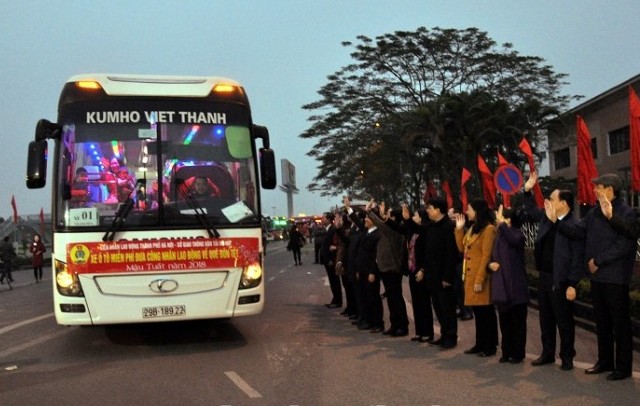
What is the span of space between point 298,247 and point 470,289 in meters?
19.2

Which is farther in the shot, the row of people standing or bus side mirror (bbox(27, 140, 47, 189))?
the row of people standing

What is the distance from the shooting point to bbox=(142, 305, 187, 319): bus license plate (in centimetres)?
719

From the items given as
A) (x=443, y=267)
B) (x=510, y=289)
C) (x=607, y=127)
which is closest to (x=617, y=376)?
(x=510, y=289)

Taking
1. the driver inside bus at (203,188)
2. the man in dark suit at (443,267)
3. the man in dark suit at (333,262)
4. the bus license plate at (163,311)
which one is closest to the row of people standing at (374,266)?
the man in dark suit at (443,267)

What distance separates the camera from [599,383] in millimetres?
5801

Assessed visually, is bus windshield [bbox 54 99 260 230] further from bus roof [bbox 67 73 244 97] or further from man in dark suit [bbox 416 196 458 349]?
man in dark suit [bbox 416 196 458 349]

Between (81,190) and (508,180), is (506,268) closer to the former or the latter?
(81,190)

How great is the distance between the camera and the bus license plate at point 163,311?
23.6 feet

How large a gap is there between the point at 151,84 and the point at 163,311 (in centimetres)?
283

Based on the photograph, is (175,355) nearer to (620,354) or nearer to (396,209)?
(396,209)

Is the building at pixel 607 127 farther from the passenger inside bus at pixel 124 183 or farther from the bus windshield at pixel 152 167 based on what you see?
the passenger inside bus at pixel 124 183

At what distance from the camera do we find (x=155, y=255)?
23.6 ft

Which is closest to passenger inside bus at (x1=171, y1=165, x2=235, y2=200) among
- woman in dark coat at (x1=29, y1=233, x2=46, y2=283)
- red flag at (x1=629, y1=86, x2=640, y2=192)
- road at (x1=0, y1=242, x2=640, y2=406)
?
road at (x1=0, y1=242, x2=640, y2=406)

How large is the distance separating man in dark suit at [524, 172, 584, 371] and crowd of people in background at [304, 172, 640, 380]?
10 mm
